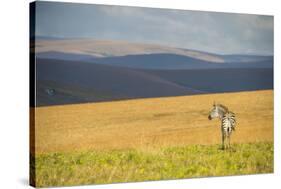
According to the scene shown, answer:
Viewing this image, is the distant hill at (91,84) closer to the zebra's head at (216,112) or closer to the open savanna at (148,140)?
the open savanna at (148,140)

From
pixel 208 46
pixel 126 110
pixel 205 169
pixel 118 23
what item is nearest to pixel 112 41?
pixel 118 23

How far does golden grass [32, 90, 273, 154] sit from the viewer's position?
13555 millimetres

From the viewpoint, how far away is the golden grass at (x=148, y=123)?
1355 cm

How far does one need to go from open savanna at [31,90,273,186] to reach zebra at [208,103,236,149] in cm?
12

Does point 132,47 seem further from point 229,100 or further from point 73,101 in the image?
point 229,100

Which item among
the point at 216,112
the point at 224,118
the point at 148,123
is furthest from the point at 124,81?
the point at 224,118

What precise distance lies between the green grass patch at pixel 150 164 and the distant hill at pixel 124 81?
1.15 meters

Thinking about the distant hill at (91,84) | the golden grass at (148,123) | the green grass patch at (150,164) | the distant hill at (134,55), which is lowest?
the green grass patch at (150,164)

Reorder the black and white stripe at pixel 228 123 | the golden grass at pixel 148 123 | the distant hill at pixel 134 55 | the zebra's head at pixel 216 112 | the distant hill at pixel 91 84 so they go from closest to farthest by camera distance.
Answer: the distant hill at pixel 91 84
the golden grass at pixel 148 123
the distant hill at pixel 134 55
the zebra's head at pixel 216 112
the black and white stripe at pixel 228 123

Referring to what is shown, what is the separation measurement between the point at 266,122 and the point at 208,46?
90.9 inches

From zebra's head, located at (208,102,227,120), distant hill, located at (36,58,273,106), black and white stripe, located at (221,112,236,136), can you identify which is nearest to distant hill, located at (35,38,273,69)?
distant hill, located at (36,58,273,106)

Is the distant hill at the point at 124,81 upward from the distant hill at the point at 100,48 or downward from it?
downward

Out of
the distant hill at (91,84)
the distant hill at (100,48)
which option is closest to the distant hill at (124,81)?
the distant hill at (91,84)

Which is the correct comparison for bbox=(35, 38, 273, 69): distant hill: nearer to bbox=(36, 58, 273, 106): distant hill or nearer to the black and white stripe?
bbox=(36, 58, 273, 106): distant hill
